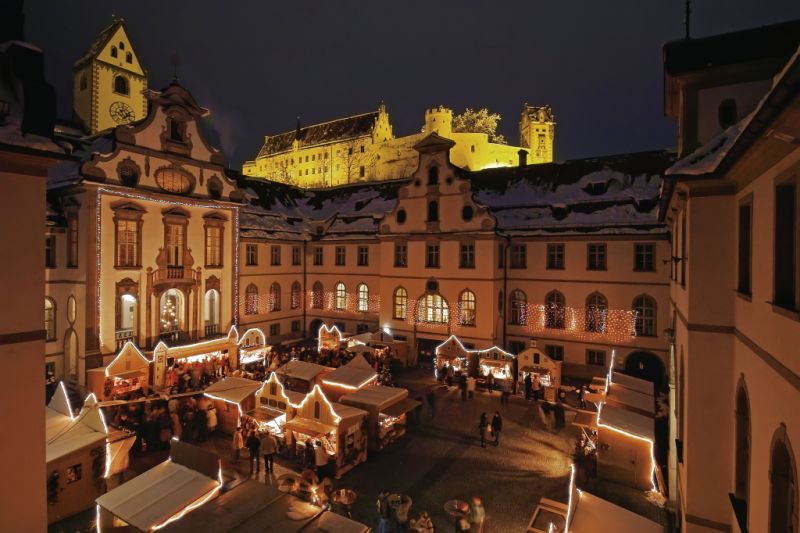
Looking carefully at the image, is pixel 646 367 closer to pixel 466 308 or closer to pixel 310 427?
pixel 466 308

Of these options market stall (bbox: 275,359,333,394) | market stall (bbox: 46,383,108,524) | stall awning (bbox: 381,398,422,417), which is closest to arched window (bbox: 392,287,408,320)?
market stall (bbox: 275,359,333,394)

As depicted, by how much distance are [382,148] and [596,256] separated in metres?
56.6

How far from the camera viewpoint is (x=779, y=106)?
174 inches

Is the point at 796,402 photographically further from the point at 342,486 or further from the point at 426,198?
the point at 426,198

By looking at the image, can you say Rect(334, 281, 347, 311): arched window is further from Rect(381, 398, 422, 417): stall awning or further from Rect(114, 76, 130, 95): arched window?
Rect(114, 76, 130, 95): arched window

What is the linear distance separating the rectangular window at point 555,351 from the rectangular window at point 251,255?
73.2 feet

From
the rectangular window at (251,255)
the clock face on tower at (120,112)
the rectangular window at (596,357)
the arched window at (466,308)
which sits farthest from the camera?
the clock face on tower at (120,112)

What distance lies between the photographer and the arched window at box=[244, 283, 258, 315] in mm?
33969

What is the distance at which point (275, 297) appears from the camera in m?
36.8

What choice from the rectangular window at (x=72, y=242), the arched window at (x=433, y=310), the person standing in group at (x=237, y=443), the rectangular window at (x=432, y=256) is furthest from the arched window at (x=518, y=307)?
the rectangular window at (x=72, y=242)

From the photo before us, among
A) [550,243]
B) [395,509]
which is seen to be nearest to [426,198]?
[550,243]

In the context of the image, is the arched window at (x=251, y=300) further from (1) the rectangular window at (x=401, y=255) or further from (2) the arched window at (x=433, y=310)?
(2) the arched window at (x=433, y=310)

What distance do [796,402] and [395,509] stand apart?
9.43 m

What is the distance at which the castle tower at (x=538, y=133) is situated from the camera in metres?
78.1
